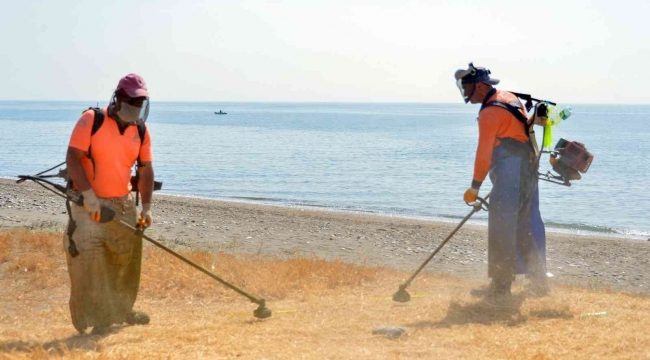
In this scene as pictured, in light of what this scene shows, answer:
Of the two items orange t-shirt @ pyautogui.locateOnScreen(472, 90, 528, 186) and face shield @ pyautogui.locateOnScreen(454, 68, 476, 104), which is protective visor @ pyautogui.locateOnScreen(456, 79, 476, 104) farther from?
orange t-shirt @ pyautogui.locateOnScreen(472, 90, 528, 186)

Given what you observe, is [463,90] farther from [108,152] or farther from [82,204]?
[82,204]

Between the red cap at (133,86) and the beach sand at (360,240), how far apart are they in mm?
5821

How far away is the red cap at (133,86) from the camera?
242 inches

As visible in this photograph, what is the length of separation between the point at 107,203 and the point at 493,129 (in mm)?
3643

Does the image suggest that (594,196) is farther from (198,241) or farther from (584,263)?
(198,241)

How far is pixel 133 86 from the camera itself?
6.19 metres

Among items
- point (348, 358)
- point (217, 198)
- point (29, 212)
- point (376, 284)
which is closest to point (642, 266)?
point (376, 284)

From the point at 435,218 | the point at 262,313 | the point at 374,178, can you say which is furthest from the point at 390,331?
the point at 374,178

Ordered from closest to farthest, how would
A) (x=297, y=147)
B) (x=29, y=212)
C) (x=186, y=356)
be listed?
(x=186, y=356) < (x=29, y=212) < (x=297, y=147)

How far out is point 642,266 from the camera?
45.2 feet

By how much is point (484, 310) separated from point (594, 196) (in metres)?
20.5

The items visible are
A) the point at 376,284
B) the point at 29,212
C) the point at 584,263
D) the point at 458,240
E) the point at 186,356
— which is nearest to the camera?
the point at 186,356

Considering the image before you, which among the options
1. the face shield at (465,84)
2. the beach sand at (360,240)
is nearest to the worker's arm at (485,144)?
the face shield at (465,84)

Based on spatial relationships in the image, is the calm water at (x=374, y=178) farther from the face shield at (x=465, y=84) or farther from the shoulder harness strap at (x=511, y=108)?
the face shield at (x=465, y=84)
